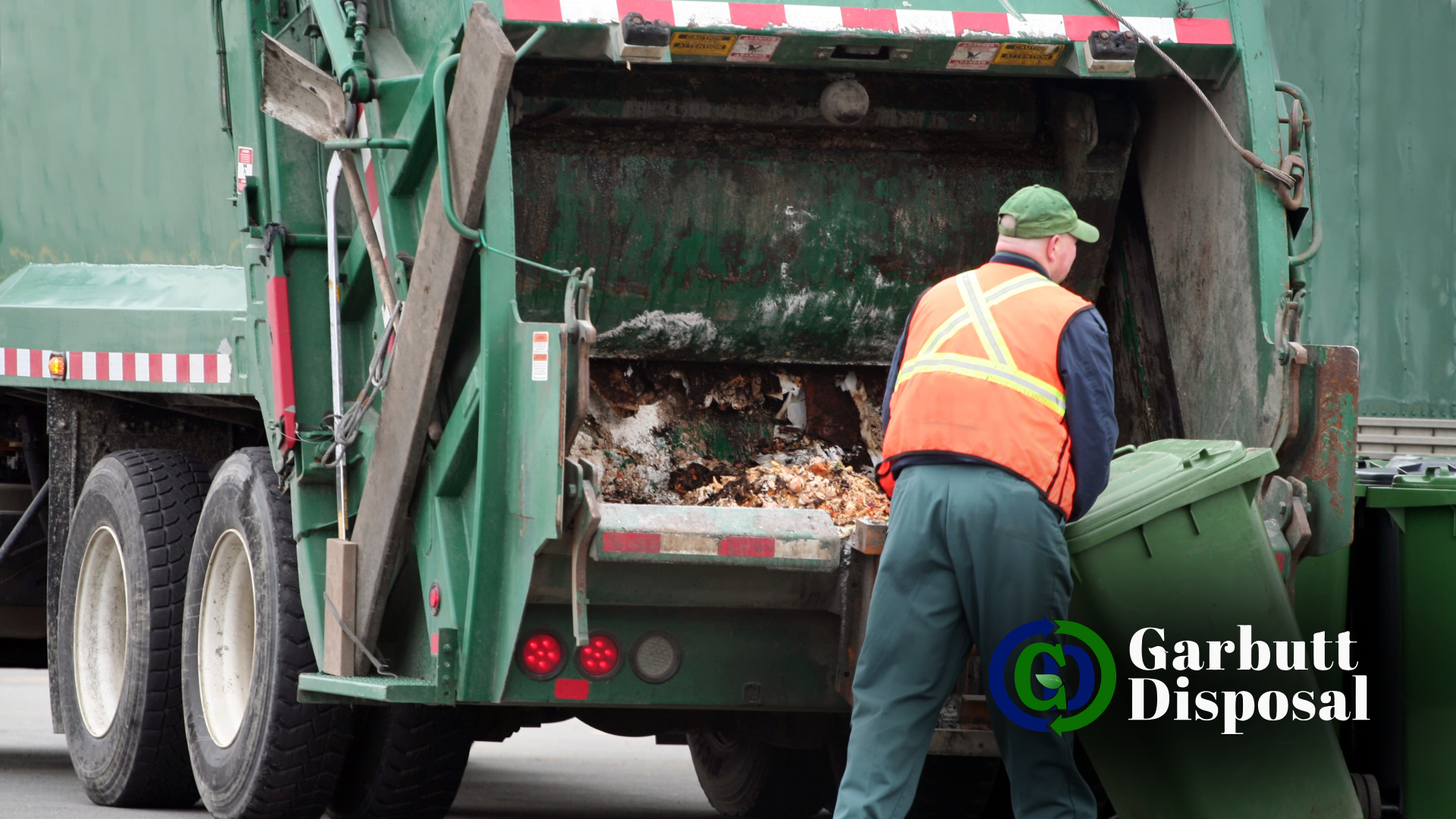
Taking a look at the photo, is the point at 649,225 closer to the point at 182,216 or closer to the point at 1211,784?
the point at 182,216

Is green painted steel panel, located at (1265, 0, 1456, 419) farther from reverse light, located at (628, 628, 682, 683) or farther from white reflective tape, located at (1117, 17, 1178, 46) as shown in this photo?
reverse light, located at (628, 628, 682, 683)

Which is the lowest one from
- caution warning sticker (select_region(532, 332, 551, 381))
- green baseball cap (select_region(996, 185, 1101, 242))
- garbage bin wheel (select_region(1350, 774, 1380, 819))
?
garbage bin wheel (select_region(1350, 774, 1380, 819))

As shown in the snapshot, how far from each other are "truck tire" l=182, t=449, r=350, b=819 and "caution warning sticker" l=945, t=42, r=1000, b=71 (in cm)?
186

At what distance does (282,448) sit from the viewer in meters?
4.62

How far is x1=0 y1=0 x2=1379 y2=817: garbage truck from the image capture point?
4000mm

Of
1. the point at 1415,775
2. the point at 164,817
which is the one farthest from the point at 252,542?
the point at 1415,775

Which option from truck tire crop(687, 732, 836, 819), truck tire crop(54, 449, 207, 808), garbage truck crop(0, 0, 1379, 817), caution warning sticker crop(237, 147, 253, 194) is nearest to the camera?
→ garbage truck crop(0, 0, 1379, 817)

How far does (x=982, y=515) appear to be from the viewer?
352 centimetres

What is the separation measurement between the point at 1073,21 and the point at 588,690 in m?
1.78

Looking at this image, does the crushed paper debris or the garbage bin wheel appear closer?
the garbage bin wheel

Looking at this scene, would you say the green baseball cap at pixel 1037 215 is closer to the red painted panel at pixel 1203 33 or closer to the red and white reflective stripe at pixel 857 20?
the red and white reflective stripe at pixel 857 20

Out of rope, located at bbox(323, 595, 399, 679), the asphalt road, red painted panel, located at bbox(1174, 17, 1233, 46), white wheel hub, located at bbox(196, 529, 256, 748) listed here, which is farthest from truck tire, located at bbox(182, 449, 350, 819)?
red painted panel, located at bbox(1174, 17, 1233, 46)

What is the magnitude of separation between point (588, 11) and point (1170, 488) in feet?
5.05

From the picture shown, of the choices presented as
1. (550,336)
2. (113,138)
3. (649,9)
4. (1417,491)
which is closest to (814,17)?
(649,9)
